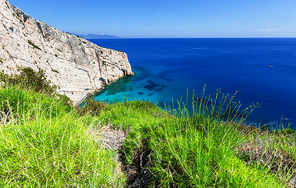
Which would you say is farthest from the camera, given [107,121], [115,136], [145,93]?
[145,93]

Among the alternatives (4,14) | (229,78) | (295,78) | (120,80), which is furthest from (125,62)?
(295,78)

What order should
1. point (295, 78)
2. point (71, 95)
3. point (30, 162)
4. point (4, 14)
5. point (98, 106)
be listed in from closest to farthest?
point (30, 162) → point (98, 106) → point (4, 14) → point (71, 95) → point (295, 78)

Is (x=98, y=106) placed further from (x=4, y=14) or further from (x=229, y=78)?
(x=229, y=78)

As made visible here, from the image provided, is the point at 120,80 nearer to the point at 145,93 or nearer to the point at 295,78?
the point at 145,93

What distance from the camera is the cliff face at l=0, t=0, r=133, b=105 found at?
2112 centimetres

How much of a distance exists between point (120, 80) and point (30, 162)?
44783mm

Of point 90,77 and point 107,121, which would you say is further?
point 90,77

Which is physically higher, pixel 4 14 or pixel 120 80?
pixel 4 14

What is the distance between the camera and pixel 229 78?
4744cm

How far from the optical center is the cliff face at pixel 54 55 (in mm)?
21125

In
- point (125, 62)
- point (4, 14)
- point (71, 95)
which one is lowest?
point (71, 95)

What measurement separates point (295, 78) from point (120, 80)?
58874 mm

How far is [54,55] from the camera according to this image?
29.4 meters

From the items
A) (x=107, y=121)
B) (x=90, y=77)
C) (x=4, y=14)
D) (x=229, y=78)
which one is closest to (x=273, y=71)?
(x=229, y=78)
